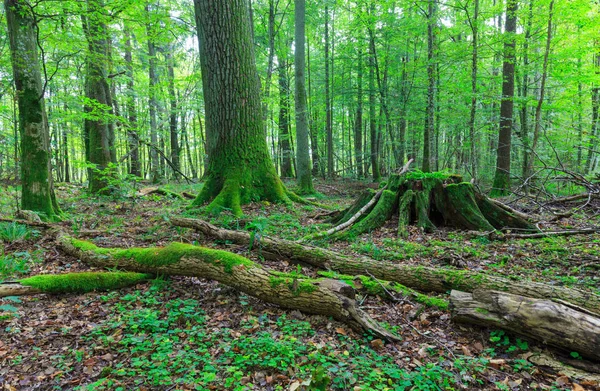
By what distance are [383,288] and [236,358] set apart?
1874 millimetres

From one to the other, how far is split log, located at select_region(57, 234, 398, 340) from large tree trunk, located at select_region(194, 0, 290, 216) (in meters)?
3.16

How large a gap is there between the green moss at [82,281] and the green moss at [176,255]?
254mm

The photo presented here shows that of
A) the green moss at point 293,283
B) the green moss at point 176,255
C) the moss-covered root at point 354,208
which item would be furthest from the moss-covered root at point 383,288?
the moss-covered root at point 354,208

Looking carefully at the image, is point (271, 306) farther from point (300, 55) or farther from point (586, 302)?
point (300, 55)

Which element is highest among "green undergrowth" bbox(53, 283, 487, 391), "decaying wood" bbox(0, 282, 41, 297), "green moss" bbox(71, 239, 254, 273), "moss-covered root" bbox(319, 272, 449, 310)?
"green moss" bbox(71, 239, 254, 273)

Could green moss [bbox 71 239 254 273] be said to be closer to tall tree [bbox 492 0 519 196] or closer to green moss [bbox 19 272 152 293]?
green moss [bbox 19 272 152 293]

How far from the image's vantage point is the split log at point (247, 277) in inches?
123

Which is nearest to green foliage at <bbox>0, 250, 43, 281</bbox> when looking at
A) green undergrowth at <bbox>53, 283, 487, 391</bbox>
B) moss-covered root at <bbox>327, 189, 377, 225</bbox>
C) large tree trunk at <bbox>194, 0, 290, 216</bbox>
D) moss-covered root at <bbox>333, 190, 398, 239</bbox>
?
green undergrowth at <bbox>53, 283, 487, 391</bbox>

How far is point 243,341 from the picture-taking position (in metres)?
2.81

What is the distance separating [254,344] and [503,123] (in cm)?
1288

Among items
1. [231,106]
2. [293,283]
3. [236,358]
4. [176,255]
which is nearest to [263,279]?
[293,283]

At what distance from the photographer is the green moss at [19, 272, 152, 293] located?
368 cm

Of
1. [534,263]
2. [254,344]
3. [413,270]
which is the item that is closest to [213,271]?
[254,344]

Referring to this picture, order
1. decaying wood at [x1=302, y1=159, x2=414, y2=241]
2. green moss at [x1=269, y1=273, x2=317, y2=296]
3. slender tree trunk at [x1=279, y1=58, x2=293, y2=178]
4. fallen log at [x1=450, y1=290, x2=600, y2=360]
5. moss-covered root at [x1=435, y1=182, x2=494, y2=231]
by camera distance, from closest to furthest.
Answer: fallen log at [x1=450, y1=290, x2=600, y2=360]
green moss at [x1=269, y1=273, x2=317, y2=296]
decaying wood at [x1=302, y1=159, x2=414, y2=241]
moss-covered root at [x1=435, y1=182, x2=494, y2=231]
slender tree trunk at [x1=279, y1=58, x2=293, y2=178]
